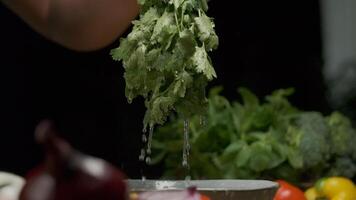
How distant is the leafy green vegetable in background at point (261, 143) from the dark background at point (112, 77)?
0.17 metres

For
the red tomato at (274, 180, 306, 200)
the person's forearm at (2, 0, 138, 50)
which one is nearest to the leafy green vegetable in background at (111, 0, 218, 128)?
the person's forearm at (2, 0, 138, 50)

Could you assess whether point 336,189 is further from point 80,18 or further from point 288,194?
point 80,18

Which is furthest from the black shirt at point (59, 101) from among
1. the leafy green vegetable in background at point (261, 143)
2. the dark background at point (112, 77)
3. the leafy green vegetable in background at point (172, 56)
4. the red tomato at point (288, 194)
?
the leafy green vegetable in background at point (172, 56)

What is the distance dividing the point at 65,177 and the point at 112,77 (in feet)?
6.56

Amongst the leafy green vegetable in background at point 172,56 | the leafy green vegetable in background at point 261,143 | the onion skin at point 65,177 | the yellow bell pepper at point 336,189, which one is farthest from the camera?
the leafy green vegetable in background at point 261,143

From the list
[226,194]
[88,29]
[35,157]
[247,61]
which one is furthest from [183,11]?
[247,61]

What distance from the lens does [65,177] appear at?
51 centimetres

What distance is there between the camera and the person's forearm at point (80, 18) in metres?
1.45

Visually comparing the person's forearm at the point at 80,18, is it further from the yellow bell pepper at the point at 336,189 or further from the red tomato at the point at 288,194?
the yellow bell pepper at the point at 336,189

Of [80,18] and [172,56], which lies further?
[80,18]

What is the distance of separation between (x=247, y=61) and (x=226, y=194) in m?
1.76

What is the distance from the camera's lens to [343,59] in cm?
284

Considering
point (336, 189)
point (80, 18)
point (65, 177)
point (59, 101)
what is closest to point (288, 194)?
point (336, 189)

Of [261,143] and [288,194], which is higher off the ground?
[261,143]
